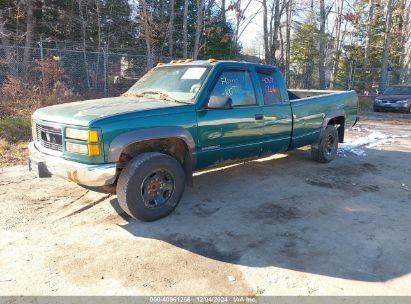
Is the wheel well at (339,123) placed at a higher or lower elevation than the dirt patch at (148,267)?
higher

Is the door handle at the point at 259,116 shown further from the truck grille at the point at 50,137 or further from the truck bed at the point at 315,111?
the truck grille at the point at 50,137

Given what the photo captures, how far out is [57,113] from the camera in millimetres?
4398

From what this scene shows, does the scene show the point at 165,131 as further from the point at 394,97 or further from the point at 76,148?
the point at 394,97

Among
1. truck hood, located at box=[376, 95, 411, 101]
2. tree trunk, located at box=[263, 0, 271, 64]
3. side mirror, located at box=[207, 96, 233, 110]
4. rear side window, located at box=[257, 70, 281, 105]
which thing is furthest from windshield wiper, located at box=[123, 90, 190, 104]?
truck hood, located at box=[376, 95, 411, 101]

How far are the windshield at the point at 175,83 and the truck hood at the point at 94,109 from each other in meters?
0.23

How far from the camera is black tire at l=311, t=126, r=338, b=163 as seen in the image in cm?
715

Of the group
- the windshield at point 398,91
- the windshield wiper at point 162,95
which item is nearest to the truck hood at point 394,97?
the windshield at point 398,91

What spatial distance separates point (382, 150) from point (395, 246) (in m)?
5.48

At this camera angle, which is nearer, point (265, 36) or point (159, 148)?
point (159, 148)

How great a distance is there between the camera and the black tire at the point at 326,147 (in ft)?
23.5

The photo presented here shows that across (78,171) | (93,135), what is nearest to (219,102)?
(93,135)

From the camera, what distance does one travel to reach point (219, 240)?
13.0 feet

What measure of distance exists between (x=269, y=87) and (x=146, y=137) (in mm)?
2489

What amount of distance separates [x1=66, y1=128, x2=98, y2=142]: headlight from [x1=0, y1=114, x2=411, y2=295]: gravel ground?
1.02m
